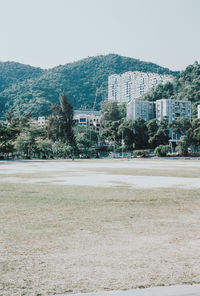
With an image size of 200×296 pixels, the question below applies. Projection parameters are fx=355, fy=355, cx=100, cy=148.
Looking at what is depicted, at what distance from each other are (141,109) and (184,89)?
27.6 m

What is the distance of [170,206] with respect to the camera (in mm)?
11789

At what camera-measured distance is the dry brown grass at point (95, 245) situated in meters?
5.05

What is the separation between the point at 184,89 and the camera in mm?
162875

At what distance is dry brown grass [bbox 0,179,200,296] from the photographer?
5.05 meters

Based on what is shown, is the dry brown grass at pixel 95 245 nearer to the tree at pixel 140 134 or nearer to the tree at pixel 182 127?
the tree at pixel 182 127

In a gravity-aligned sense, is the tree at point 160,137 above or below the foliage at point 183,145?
above

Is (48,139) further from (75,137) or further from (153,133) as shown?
(153,133)

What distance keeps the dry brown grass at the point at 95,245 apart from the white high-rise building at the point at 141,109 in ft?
445

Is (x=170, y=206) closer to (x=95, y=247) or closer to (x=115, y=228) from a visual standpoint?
(x=115, y=228)

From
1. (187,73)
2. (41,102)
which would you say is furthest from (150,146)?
(41,102)

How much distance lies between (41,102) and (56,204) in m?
183

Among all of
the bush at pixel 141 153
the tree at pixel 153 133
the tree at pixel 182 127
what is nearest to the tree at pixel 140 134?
the tree at pixel 153 133

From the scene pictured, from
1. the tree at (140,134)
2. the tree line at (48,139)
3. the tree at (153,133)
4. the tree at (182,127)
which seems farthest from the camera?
the tree at (140,134)

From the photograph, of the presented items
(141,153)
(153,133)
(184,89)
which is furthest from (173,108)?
(141,153)
